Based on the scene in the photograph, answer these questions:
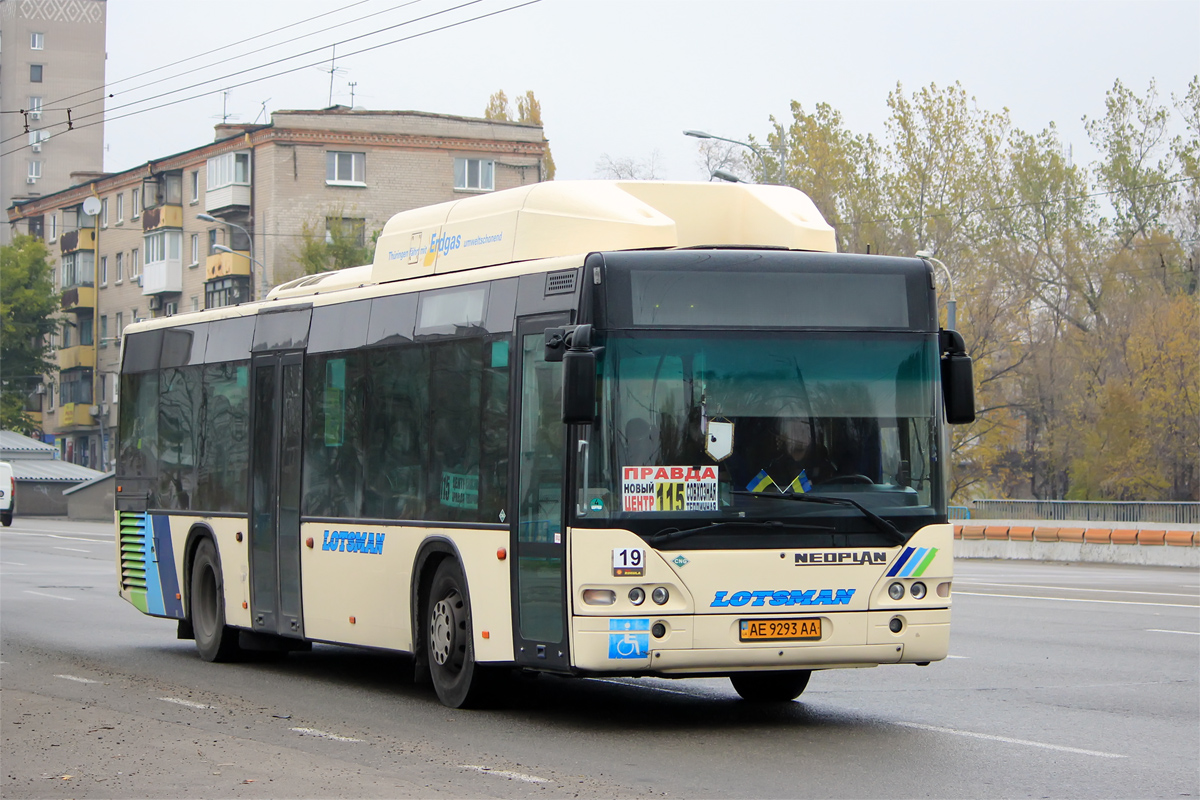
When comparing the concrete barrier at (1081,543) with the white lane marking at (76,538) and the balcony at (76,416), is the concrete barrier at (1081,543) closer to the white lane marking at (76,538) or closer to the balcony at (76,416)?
the white lane marking at (76,538)

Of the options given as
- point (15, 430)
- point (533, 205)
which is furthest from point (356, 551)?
point (15, 430)

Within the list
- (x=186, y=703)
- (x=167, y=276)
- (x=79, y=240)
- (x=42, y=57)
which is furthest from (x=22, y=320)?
(x=186, y=703)

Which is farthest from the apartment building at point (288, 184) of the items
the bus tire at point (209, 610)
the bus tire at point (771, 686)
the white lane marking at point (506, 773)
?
the white lane marking at point (506, 773)

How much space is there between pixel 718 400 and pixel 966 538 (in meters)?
32.3

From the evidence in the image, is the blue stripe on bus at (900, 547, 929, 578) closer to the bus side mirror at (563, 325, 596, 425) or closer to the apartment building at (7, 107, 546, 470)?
the bus side mirror at (563, 325, 596, 425)

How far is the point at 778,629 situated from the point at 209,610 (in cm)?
684

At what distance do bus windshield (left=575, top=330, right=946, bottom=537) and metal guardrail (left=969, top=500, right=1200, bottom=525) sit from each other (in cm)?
2928

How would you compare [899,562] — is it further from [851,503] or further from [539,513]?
[539,513]

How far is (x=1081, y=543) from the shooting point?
38156 mm

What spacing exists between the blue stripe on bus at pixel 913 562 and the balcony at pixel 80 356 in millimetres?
82669

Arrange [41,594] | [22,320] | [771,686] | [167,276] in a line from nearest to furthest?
[771,686] < [41,594] < [167,276] < [22,320]

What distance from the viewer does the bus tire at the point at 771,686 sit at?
37.7 feet

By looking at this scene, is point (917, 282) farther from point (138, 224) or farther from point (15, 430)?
point (15, 430)

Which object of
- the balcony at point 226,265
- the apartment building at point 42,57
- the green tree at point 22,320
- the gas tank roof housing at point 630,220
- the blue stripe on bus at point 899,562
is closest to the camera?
the blue stripe on bus at point 899,562
